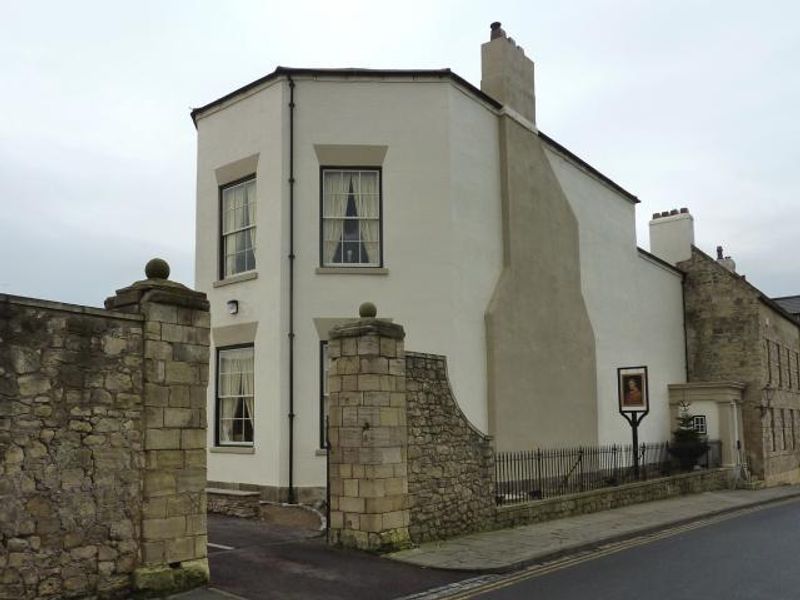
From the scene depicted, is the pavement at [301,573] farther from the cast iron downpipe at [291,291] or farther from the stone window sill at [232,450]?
the stone window sill at [232,450]

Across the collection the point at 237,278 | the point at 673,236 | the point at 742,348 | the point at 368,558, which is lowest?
the point at 368,558

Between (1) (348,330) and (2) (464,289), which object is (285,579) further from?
(2) (464,289)

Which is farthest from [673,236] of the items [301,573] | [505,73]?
[301,573]

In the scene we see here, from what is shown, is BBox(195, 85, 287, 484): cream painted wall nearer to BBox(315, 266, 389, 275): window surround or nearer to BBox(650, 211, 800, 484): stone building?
BBox(315, 266, 389, 275): window surround

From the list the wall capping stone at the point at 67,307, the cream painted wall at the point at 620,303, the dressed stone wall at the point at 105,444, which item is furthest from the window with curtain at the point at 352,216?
the wall capping stone at the point at 67,307

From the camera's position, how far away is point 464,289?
15836 millimetres

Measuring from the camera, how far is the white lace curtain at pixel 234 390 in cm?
1538

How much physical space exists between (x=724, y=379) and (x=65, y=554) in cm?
2544

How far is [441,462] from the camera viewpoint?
12047 mm

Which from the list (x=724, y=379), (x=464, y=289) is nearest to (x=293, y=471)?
(x=464, y=289)

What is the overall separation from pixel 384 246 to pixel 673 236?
1814 cm

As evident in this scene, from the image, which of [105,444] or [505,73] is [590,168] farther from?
[105,444]

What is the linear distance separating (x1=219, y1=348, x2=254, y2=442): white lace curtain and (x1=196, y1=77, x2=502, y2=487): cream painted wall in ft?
1.11

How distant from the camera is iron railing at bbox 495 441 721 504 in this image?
50.1 ft
